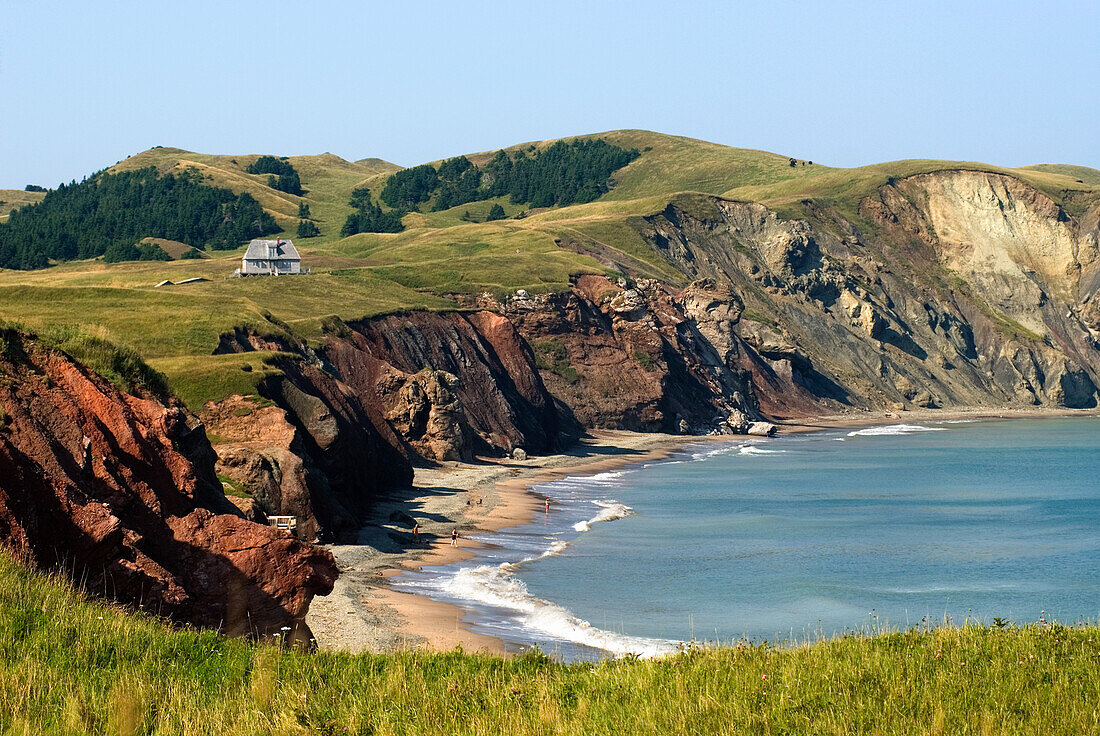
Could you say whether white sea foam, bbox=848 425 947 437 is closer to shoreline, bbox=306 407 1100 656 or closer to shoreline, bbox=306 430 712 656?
shoreline, bbox=306 407 1100 656

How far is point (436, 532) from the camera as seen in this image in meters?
50.2

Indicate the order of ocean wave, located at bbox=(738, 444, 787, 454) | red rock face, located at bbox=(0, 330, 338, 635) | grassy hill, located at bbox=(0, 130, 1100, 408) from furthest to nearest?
1. ocean wave, located at bbox=(738, 444, 787, 454)
2. grassy hill, located at bbox=(0, 130, 1100, 408)
3. red rock face, located at bbox=(0, 330, 338, 635)

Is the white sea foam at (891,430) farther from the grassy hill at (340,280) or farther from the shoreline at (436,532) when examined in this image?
the grassy hill at (340,280)

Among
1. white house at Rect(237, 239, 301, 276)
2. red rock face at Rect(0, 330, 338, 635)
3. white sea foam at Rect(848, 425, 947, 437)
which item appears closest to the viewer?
red rock face at Rect(0, 330, 338, 635)

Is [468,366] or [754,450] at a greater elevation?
[468,366]

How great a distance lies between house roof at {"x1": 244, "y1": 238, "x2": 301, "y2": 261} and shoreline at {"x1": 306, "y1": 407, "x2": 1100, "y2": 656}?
138 ft

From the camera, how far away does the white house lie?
414 feet

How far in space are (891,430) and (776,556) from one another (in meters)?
84.4

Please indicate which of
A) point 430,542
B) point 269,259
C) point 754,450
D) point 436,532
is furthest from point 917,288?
point 430,542

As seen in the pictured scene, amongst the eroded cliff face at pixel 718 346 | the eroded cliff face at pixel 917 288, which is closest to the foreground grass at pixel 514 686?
the eroded cliff face at pixel 718 346

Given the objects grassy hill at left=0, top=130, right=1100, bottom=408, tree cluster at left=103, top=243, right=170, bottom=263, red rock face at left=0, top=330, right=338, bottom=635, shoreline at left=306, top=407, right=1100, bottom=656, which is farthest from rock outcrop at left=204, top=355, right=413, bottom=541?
tree cluster at left=103, top=243, right=170, bottom=263

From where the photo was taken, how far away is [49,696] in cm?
1099

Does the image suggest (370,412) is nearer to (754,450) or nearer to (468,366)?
(468,366)

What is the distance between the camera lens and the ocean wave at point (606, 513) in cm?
5556
